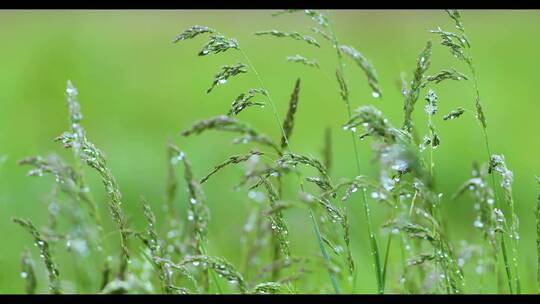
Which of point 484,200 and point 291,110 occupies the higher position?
point 291,110

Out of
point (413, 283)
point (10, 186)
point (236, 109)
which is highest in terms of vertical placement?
point (10, 186)

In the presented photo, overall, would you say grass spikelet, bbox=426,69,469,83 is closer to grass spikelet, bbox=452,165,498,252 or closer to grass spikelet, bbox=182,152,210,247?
grass spikelet, bbox=452,165,498,252

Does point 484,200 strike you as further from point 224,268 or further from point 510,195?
point 224,268

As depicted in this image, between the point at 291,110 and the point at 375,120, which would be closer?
the point at 375,120

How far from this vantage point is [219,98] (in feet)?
38.8

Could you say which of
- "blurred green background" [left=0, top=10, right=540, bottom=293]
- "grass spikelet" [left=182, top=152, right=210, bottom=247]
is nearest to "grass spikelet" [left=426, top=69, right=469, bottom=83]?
"grass spikelet" [left=182, top=152, right=210, bottom=247]

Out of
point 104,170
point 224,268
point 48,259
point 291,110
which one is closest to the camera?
point 224,268

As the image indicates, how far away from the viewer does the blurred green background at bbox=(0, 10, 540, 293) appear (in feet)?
27.0

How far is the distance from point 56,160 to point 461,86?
36.9 feet

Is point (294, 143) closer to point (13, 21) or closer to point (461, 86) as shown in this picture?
point (461, 86)

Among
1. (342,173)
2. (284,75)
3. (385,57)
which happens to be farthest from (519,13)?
(342,173)

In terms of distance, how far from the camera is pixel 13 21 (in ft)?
51.8

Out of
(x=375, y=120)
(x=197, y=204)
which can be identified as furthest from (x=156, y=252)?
(x=375, y=120)

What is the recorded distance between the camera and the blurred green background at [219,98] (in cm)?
824
